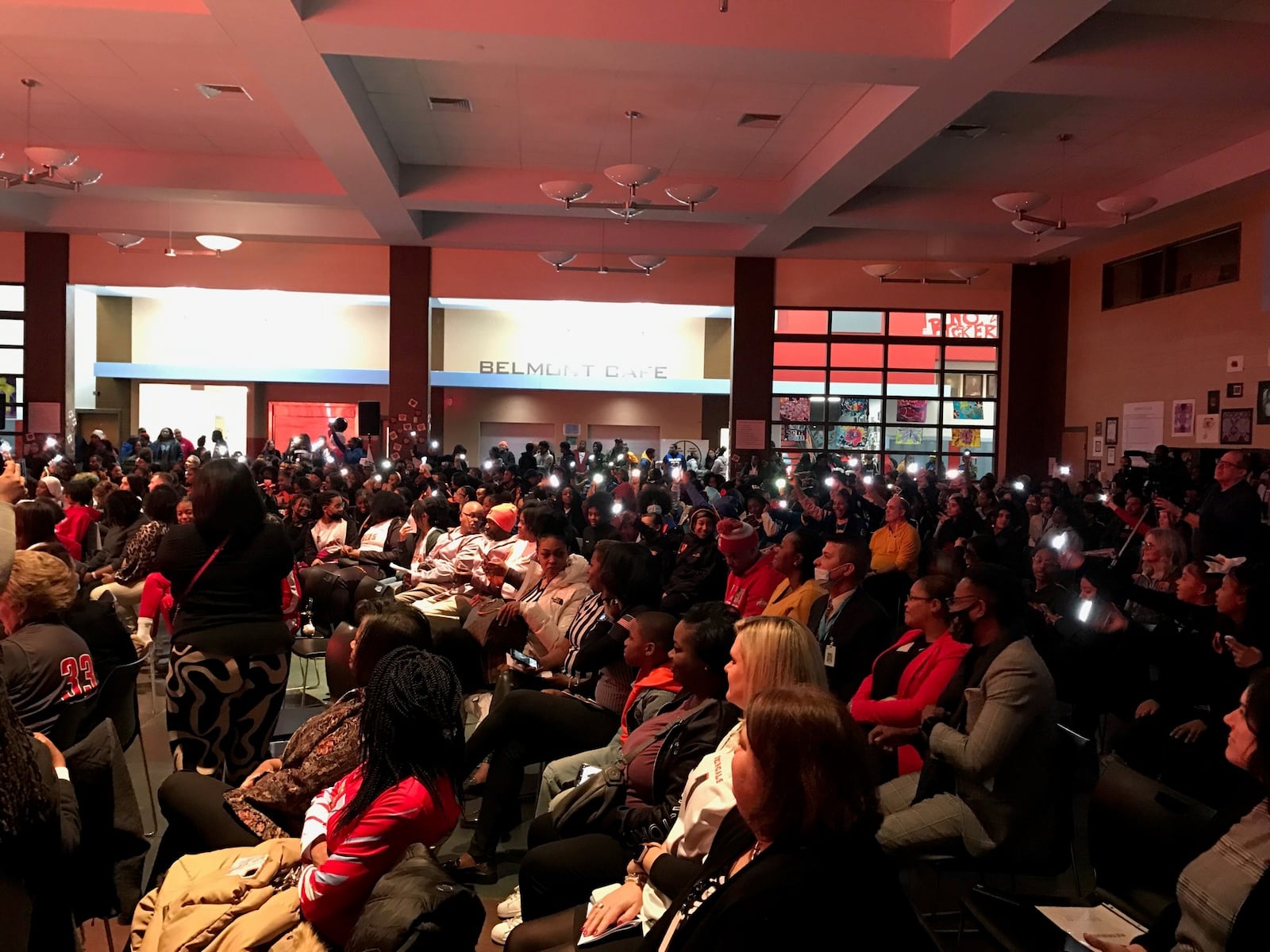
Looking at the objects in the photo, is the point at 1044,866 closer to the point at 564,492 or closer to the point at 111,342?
the point at 564,492

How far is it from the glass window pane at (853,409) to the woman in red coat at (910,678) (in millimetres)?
13134

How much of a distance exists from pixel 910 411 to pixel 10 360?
14936 millimetres

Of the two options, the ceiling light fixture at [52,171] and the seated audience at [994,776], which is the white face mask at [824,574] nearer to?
the seated audience at [994,776]

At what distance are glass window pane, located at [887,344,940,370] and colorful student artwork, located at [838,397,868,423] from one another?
0.78m

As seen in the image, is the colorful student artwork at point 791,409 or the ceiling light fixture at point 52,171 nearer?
the ceiling light fixture at point 52,171

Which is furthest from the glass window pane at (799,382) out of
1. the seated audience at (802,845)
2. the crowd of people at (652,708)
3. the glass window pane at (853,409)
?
the seated audience at (802,845)

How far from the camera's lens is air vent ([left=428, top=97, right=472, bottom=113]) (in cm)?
995

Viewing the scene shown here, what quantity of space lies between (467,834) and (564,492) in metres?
5.97

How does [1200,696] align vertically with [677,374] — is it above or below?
below

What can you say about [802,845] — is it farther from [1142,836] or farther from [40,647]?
[40,647]

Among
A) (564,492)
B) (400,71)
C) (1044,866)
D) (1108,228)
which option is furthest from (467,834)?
(1108,228)

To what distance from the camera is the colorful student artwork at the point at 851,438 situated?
55.6 ft

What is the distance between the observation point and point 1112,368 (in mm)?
14852

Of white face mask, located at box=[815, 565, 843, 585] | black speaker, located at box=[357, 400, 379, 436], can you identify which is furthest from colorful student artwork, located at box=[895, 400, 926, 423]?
white face mask, located at box=[815, 565, 843, 585]
